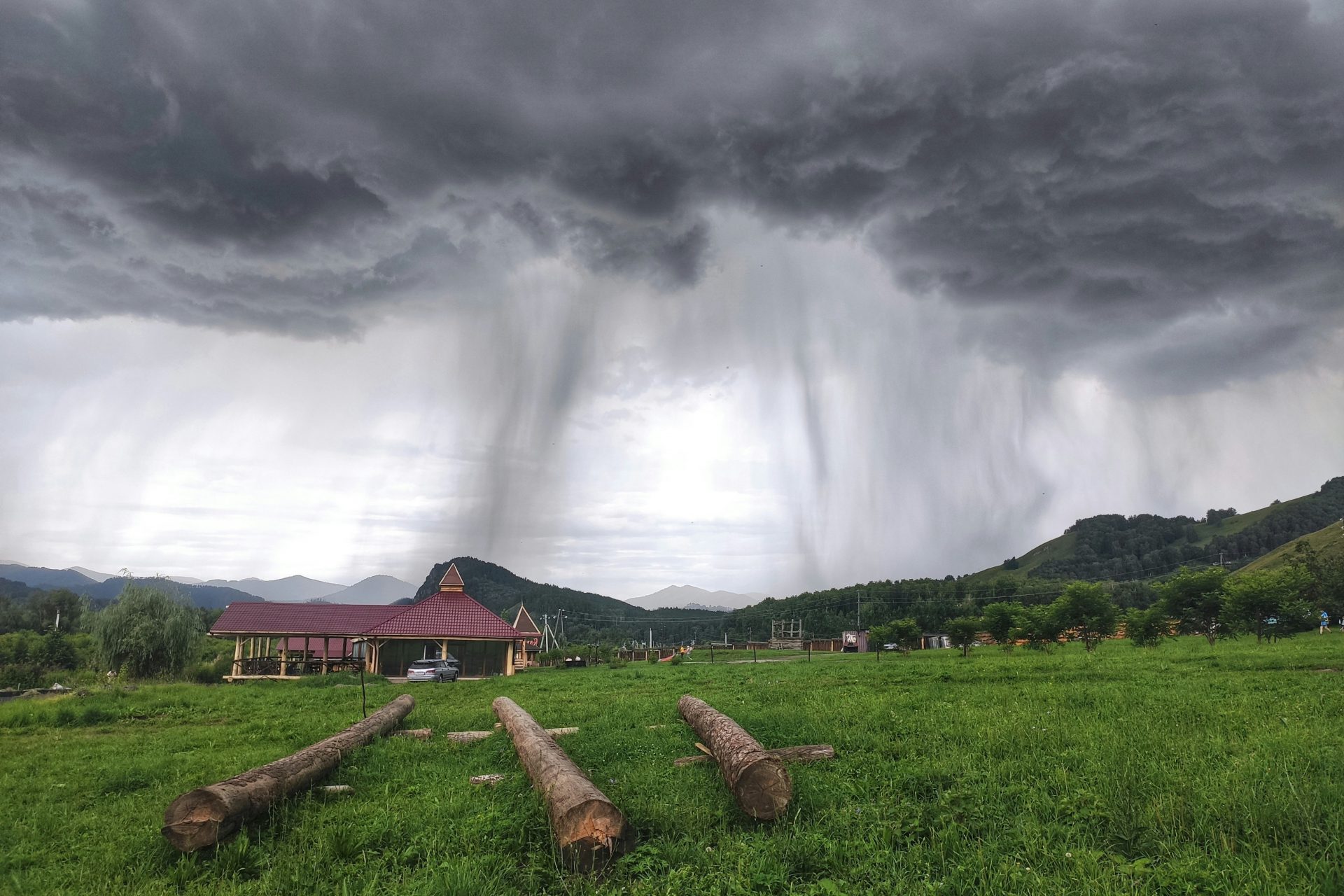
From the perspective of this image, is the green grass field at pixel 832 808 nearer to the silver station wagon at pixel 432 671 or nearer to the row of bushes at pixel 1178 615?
the silver station wagon at pixel 432 671

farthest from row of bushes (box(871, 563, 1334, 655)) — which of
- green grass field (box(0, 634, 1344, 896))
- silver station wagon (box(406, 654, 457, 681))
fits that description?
silver station wagon (box(406, 654, 457, 681))

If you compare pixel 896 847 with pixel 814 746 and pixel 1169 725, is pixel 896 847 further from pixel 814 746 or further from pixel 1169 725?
pixel 1169 725

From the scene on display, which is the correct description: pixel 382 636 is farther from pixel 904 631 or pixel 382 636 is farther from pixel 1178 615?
pixel 1178 615

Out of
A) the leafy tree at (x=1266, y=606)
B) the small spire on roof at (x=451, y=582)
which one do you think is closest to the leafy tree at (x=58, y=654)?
the small spire on roof at (x=451, y=582)

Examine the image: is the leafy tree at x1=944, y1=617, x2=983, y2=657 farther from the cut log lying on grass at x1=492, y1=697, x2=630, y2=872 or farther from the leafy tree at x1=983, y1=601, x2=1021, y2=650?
the cut log lying on grass at x1=492, y1=697, x2=630, y2=872

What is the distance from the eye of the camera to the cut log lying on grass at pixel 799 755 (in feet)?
32.3

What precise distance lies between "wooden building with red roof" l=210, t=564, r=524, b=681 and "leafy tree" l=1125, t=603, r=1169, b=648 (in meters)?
34.2

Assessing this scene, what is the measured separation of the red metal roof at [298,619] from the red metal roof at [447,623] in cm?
191

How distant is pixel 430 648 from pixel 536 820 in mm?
39154

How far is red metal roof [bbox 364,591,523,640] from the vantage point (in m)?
42.1

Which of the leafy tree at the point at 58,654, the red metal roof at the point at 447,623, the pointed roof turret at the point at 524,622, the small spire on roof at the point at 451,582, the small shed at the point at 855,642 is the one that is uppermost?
the small spire on roof at the point at 451,582

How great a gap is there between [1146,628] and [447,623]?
38.8 meters

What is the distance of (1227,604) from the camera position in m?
35.5

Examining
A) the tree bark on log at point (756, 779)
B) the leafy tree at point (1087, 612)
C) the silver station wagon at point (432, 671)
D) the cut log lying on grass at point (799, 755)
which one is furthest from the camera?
the silver station wagon at point (432, 671)
